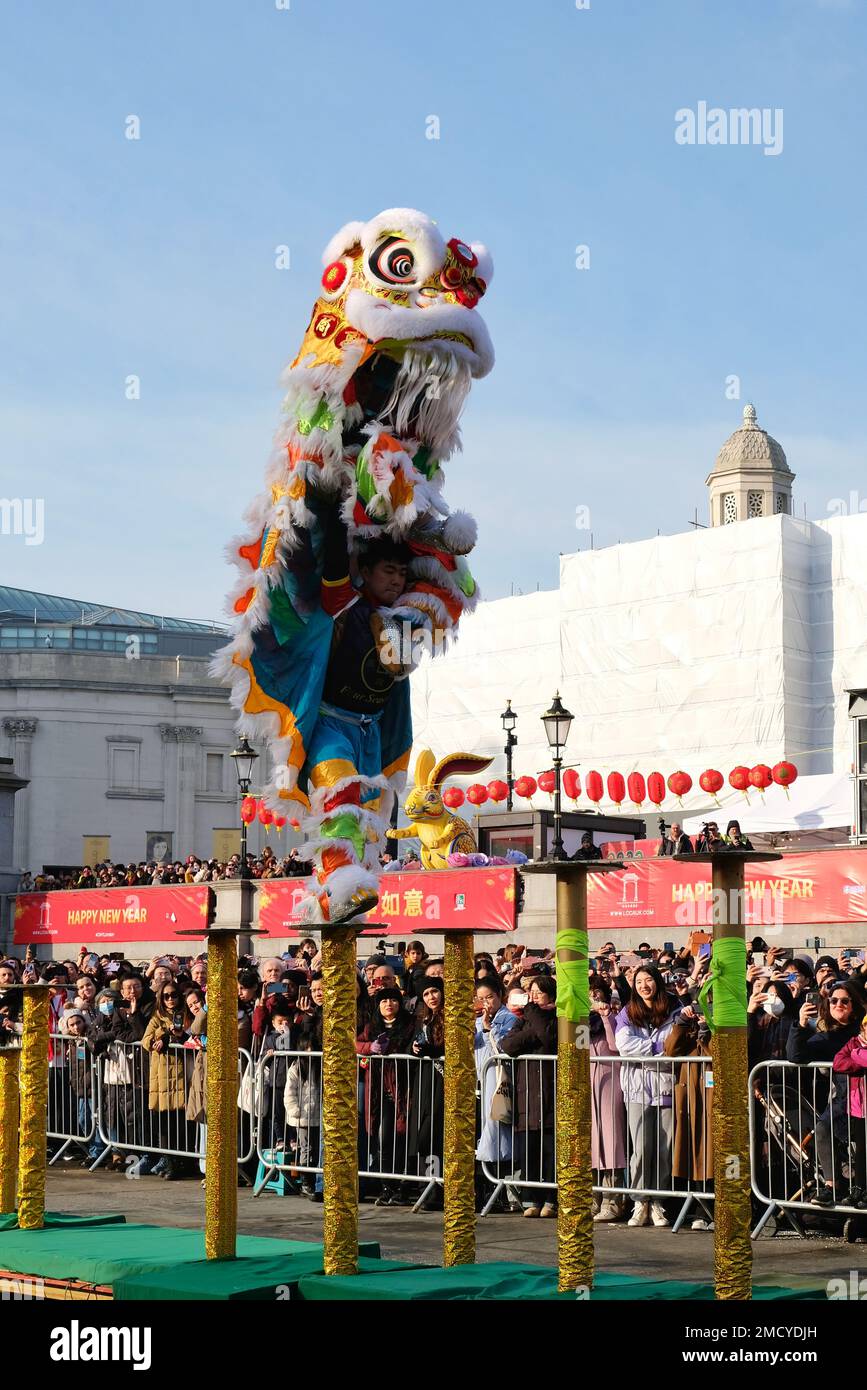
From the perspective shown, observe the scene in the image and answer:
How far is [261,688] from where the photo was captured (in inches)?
323

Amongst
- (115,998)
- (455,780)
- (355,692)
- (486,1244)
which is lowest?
(486,1244)

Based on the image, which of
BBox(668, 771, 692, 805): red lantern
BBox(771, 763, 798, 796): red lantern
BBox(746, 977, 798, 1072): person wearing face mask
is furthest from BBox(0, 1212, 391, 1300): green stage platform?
BBox(668, 771, 692, 805): red lantern

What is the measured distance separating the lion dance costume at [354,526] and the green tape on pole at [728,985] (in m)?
1.85

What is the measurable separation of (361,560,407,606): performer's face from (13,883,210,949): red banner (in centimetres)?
2429

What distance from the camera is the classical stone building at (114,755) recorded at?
61500 millimetres

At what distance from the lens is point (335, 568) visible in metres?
8.26

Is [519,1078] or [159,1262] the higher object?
[519,1078]

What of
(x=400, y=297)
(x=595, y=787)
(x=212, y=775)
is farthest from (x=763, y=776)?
(x=212, y=775)

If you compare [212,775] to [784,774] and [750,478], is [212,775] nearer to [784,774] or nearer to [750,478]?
[750,478]

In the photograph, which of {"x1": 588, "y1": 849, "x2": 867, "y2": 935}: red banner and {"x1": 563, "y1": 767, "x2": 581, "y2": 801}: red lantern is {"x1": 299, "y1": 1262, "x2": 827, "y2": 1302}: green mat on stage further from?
A: {"x1": 563, "y1": 767, "x2": 581, "y2": 801}: red lantern

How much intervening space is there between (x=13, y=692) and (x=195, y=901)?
32.6 meters

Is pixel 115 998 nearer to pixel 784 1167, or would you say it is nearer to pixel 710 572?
pixel 784 1167

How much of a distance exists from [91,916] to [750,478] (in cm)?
5101

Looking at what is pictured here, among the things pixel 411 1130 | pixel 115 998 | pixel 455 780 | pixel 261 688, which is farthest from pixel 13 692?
pixel 261 688
